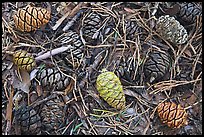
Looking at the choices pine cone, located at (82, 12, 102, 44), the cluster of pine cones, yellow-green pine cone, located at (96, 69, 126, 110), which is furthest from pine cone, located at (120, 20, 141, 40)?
yellow-green pine cone, located at (96, 69, 126, 110)

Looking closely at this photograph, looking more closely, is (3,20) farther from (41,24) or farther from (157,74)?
(157,74)

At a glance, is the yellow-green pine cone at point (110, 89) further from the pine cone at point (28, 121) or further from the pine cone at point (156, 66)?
the pine cone at point (28, 121)

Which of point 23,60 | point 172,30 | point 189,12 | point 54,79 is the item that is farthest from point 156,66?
point 23,60

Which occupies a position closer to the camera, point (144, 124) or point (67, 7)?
point (144, 124)

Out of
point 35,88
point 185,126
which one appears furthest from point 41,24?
point 185,126

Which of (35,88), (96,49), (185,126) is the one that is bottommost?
(185,126)

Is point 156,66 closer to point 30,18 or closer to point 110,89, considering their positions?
point 110,89

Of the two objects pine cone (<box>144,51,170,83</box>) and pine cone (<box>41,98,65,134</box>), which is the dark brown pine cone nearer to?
pine cone (<box>144,51,170,83</box>)

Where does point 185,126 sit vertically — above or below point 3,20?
below
